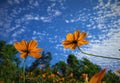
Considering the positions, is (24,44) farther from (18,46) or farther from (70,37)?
(70,37)

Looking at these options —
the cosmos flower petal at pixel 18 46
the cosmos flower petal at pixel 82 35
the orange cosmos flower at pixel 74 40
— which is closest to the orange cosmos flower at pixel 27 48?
the cosmos flower petal at pixel 18 46

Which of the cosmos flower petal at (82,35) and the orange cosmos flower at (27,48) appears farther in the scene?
the cosmos flower petal at (82,35)

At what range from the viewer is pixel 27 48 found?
1450 mm

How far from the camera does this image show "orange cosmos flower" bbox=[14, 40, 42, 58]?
142cm

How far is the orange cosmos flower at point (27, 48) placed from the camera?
1.42 meters

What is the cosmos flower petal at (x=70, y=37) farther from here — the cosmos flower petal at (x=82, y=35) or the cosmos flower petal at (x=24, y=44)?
the cosmos flower petal at (x=24, y=44)

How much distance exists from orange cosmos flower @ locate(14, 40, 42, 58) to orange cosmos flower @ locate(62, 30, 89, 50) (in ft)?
0.66

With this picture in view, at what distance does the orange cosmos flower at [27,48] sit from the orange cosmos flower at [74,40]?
0.20 metres

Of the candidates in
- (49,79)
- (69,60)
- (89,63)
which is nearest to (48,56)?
(69,60)

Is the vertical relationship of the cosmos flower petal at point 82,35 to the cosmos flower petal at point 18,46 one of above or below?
above

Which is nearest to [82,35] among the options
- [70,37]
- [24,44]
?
[70,37]

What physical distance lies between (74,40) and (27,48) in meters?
0.34

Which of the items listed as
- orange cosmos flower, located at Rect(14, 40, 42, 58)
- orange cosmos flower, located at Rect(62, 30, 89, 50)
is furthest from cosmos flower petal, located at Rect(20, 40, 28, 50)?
orange cosmos flower, located at Rect(62, 30, 89, 50)

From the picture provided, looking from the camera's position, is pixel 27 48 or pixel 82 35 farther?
pixel 82 35
